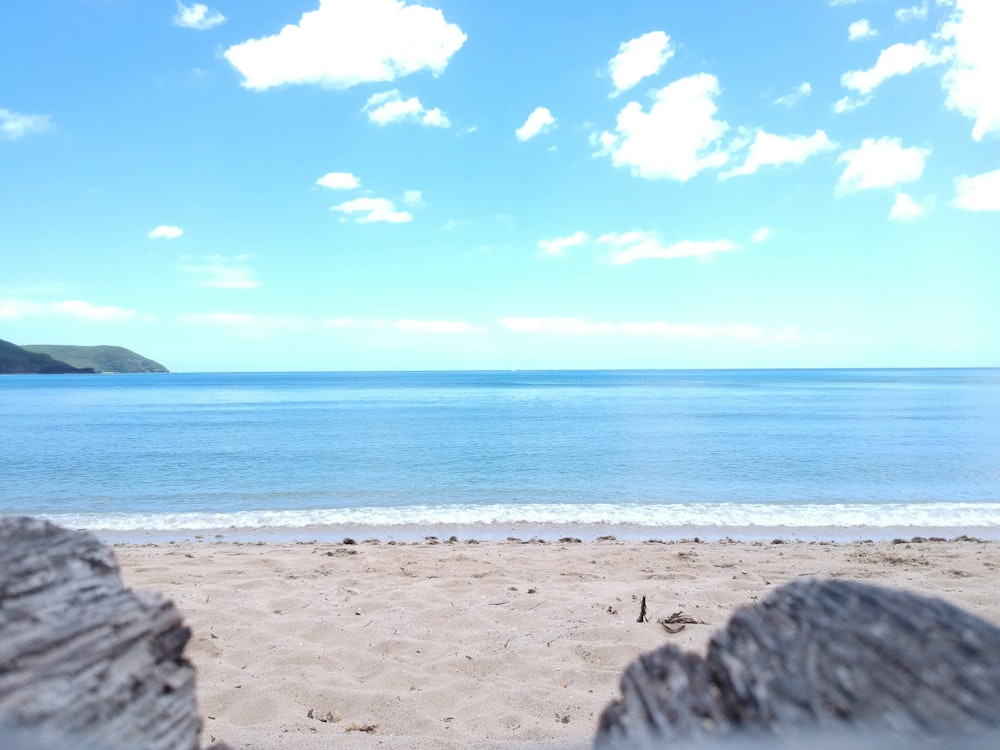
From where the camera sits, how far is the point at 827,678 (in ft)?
4.27

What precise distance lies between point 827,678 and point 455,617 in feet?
20.0

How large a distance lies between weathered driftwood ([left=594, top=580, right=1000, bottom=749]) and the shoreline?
1083 centimetres

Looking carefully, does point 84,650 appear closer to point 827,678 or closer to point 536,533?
point 827,678

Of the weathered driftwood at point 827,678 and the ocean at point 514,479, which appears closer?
the weathered driftwood at point 827,678

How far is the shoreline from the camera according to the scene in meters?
12.4

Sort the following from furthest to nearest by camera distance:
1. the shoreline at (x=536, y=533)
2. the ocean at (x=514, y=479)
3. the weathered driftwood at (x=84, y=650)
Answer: the ocean at (x=514, y=479) < the shoreline at (x=536, y=533) < the weathered driftwood at (x=84, y=650)

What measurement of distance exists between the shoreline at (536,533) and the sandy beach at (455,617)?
936 mm

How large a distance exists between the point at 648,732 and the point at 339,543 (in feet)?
36.2

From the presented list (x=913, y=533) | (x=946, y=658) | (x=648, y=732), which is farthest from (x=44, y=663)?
(x=913, y=533)

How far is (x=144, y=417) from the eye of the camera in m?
45.3

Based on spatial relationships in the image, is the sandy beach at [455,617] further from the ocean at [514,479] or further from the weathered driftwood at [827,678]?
the weathered driftwood at [827,678]

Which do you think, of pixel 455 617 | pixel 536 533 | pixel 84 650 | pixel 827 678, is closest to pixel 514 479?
pixel 536 533

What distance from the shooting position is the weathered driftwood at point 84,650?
1.34m

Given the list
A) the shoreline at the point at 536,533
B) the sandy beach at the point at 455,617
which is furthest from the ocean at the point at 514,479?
the sandy beach at the point at 455,617
